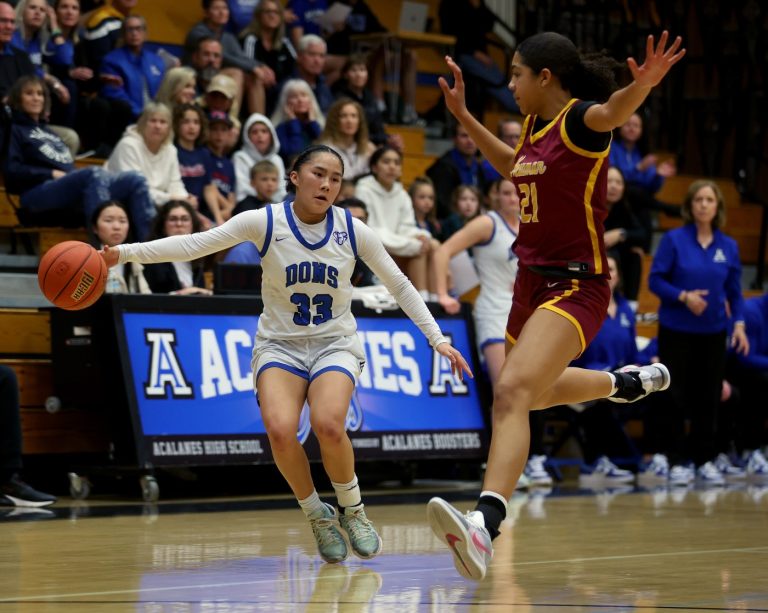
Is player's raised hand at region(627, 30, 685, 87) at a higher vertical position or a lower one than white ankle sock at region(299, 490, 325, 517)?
higher

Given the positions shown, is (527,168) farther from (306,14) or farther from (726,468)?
(306,14)

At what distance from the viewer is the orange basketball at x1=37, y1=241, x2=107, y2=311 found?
5.51m

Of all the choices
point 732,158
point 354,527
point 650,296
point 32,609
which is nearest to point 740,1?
point 732,158

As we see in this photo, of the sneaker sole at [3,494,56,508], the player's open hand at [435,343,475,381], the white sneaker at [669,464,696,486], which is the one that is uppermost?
the player's open hand at [435,343,475,381]

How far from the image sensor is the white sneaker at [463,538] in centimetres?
456

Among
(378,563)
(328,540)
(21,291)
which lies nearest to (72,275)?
(328,540)

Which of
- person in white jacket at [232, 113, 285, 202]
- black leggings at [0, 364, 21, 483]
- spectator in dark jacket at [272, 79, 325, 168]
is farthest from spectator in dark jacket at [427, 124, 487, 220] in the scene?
black leggings at [0, 364, 21, 483]

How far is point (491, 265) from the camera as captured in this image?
32.7ft

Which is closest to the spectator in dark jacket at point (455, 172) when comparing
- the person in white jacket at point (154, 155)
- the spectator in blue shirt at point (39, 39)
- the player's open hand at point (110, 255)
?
the person in white jacket at point (154, 155)

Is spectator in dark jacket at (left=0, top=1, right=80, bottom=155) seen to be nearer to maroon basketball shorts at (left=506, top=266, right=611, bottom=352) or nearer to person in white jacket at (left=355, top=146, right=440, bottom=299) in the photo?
person in white jacket at (left=355, top=146, right=440, bottom=299)

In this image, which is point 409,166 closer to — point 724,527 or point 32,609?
point 724,527

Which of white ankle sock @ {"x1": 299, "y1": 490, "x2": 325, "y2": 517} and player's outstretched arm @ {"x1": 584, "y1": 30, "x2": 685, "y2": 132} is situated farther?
white ankle sock @ {"x1": 299, "y1": 490, "x2": 325, "y2": 517}

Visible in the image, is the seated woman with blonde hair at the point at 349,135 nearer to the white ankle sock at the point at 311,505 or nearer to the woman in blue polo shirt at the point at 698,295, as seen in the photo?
the woman in blue polo shirt at the point at 698,295

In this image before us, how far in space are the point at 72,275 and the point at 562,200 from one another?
77.6 inches
